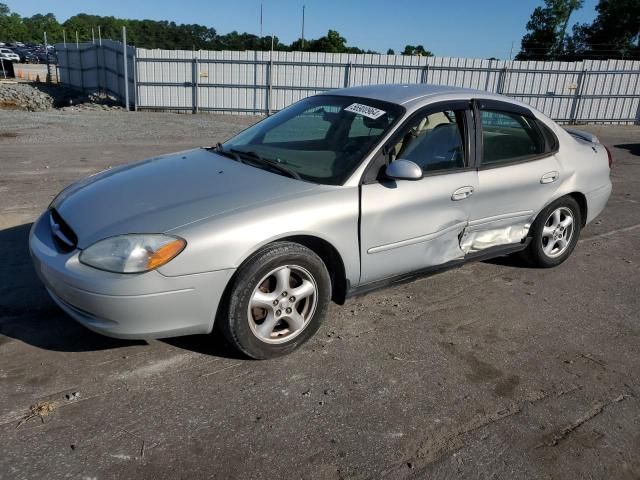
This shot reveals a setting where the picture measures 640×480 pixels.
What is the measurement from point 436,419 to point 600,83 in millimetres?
19958

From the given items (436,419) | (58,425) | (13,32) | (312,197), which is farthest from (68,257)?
(13,32)

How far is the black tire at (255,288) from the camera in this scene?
9.55 ft

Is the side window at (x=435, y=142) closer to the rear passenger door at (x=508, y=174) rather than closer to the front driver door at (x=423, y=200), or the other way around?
the front driver door at (x=423, y=200)

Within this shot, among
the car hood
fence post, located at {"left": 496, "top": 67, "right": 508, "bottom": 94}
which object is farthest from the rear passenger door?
fence post, located at {"left": 496, "top": 67, "right": 508, "bottom": 94}

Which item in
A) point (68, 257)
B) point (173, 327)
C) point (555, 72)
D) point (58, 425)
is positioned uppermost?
point (555, 72)

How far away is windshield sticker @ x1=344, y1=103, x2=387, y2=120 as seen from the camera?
3.79 m

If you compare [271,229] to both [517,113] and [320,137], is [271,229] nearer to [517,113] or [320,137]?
[320,137]

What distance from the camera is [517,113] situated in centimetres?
441

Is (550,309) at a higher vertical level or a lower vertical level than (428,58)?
lower

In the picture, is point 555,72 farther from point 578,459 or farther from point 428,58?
point 578,459

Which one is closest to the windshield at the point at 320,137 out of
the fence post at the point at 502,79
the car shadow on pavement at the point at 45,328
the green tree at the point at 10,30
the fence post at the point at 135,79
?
the car shadow on pavement at the point at 45,328

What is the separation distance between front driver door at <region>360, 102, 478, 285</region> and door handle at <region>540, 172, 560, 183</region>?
0.86 m

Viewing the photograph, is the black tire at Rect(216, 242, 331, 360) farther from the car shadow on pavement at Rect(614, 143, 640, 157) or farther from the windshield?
the car shadow on pavement at Rect(614, 143, 640, 157)

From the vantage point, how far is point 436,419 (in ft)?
8.98
